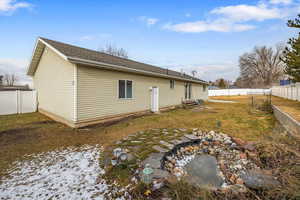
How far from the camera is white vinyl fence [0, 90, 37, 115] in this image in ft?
29.0

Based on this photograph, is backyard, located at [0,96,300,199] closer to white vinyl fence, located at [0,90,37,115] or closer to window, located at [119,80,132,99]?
window, located at [119,80,132,99]

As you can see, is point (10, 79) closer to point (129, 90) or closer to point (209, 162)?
point (129, 90)

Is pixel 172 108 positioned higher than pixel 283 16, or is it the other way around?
pixel 283 16

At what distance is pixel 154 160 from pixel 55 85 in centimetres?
723

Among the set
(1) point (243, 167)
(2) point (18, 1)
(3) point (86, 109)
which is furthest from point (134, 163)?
(2) point (18, 1)

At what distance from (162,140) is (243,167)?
2141mm

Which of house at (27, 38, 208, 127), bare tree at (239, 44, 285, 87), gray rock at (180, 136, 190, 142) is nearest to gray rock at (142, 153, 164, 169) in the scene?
gray rock at (180, 136, 190, 142)

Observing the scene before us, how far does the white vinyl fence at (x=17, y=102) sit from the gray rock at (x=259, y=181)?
12.3 m

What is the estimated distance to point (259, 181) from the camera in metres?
2.44

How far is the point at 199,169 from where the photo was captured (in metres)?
3.33

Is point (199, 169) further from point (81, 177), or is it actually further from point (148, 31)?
point (148, 31)

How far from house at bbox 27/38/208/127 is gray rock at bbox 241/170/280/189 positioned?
6.21m

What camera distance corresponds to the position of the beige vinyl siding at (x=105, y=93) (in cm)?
647

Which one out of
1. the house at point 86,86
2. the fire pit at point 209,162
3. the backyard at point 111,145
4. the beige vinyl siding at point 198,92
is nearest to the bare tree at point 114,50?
the beige vinyl siding at point 198,92
